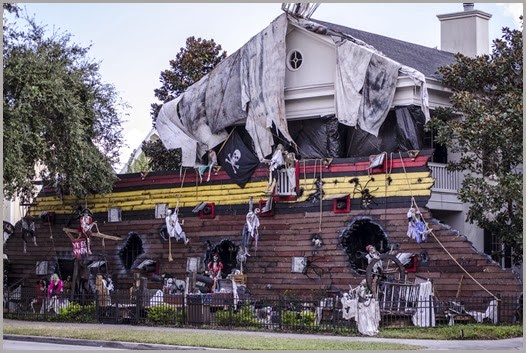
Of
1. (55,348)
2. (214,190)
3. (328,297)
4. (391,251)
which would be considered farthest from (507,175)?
(55,348)

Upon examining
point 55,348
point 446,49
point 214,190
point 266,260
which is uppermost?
point 446,49

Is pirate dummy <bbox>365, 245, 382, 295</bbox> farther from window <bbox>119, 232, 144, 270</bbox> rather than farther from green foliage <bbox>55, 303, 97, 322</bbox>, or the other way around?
window <bbox>119, 232, 144, 270</bbox>

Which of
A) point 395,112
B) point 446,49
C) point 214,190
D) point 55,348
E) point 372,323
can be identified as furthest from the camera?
point 446,49

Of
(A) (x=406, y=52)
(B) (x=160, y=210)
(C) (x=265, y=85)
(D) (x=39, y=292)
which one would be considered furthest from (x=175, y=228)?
(A) (x=406, y=52)

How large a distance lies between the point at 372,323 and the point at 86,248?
589 inches

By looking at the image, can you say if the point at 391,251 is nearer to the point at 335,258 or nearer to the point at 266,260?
the point at 335,258

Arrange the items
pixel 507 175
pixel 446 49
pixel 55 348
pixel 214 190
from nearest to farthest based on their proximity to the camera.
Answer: pixel 55 348 → pixel 507 175 → pixel 214 190 → pixel 446 49

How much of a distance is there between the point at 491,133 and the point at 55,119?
13.6m

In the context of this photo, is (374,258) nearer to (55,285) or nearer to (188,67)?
(55,285)

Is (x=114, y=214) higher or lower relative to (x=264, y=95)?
lower

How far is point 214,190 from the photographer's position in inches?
1475

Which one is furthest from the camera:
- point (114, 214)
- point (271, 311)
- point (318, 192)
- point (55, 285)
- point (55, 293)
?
point (114, 214)

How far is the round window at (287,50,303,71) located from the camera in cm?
Answer: 3730

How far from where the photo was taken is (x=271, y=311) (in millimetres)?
30875
